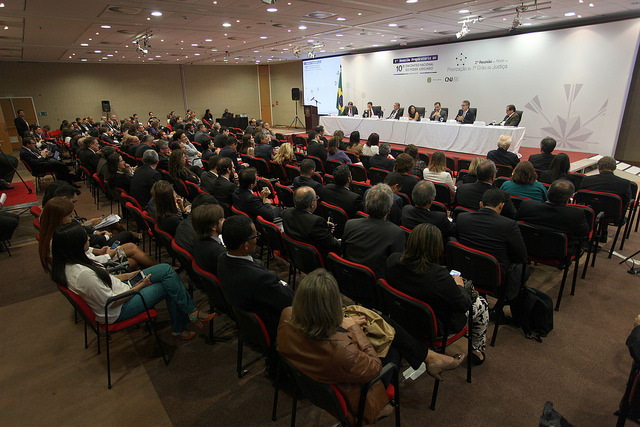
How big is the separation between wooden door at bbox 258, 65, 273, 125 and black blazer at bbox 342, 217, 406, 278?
22.3 meters

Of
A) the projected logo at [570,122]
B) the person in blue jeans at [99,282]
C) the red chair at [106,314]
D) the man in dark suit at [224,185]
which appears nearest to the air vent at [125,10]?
the man in dark suit at [224,185]

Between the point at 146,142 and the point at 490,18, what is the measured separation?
9.29m

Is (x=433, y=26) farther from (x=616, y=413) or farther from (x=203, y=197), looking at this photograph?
(x=616, y=413)

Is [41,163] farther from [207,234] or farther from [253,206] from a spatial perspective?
[207,234]

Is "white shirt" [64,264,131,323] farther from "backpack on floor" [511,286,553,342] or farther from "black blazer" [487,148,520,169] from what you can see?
"black blazer" [487,148,520,169]

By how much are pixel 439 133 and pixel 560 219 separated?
8.36m

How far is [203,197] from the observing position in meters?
3.60

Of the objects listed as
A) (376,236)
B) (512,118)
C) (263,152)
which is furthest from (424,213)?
(512,118)

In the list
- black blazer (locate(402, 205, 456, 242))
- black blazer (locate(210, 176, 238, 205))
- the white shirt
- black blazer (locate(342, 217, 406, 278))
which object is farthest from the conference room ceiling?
the white shirt

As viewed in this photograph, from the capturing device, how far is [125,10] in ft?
23.6

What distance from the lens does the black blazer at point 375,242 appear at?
272 centimetres

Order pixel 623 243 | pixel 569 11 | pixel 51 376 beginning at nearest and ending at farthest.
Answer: pixel 51 376
pixel 623 243
pixel 569 11

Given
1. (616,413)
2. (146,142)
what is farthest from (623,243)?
(146,142)

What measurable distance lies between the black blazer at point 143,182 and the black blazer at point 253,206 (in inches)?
63.6
